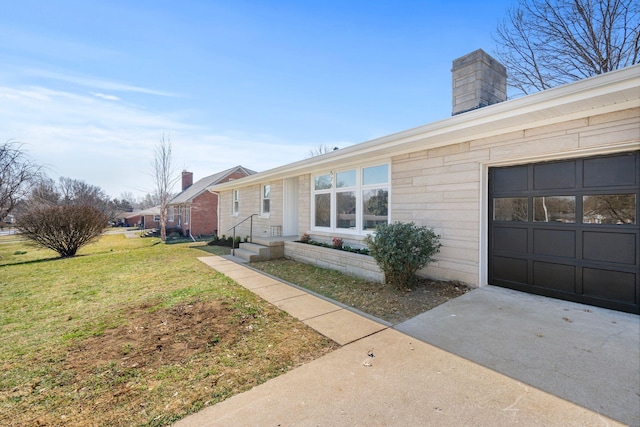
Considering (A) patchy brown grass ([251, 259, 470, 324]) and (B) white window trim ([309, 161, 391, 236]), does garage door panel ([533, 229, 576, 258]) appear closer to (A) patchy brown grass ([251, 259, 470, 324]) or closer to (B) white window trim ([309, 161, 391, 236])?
(A) patchy brown grass ([251, 259, 470, 324])

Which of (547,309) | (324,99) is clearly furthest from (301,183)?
(547,309)

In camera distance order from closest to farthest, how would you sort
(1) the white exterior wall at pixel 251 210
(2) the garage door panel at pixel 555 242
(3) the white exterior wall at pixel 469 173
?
(3) the white exterior wall at pixel 469 173
(2) the garage door panel at pixel 555 242
(1) the white exterior wall at pixel 251 210

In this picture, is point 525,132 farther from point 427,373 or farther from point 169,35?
point 169,35

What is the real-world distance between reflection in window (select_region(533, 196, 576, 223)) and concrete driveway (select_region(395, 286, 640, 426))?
4.25 ft

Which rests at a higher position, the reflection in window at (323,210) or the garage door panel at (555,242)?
the reflection in window at (323,210)

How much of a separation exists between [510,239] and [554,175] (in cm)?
124

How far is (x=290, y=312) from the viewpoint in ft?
14.0

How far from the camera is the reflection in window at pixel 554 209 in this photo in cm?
421

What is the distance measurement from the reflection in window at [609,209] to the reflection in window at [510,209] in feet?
2.51

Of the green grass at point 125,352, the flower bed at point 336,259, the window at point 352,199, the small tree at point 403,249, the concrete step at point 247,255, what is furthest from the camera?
the concrete step at point 247,255

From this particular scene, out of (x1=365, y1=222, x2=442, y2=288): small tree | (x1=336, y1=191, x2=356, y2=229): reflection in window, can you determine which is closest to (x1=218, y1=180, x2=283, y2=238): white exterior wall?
(x1=336, y1=191, x2=356, y2=229): reflection in window

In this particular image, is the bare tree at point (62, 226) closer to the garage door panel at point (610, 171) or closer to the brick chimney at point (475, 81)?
the brick chimney at point (475, 81)

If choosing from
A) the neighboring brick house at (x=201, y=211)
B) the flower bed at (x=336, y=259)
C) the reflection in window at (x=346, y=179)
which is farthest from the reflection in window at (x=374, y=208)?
the neighboring brick house at (x=201, y=211)

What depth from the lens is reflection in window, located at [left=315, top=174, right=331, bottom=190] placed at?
883 centimetres
